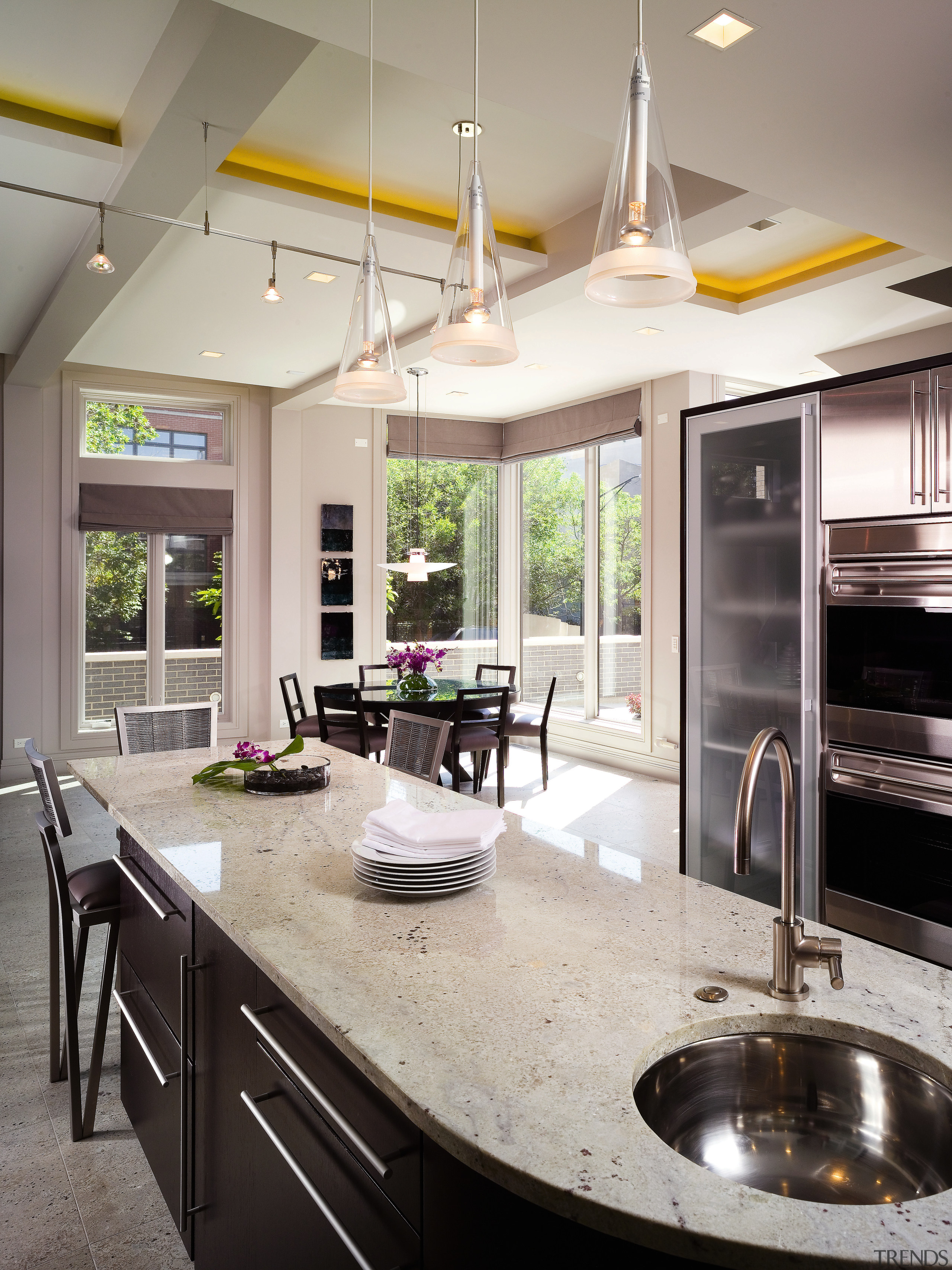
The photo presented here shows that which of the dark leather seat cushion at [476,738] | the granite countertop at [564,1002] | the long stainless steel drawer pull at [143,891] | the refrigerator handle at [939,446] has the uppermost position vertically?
the refrigerator handle at [939,446]

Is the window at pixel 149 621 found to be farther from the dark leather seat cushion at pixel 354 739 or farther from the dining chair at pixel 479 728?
the dining chair at pixel 479 728

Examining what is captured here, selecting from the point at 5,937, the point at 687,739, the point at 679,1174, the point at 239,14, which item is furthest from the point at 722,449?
the point at 5,937

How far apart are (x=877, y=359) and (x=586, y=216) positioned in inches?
93.8

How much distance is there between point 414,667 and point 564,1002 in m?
4.62

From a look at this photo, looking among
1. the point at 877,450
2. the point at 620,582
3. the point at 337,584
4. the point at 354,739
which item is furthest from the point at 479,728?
the point at 877,450

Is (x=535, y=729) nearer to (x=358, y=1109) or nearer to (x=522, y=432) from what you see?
(x=522, y=432)

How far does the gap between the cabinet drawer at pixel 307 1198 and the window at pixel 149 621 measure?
5.67m

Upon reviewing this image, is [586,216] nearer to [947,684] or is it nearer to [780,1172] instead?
[947,684]

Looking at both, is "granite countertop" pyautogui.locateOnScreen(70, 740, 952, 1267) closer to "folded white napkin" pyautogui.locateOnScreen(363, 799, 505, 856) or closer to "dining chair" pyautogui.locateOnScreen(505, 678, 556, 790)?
"folded white napkin" pyautogui.locateOnScreen(363, 799, 505, 856)

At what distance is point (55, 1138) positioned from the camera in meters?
2.25

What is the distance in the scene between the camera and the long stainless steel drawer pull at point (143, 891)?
175cm

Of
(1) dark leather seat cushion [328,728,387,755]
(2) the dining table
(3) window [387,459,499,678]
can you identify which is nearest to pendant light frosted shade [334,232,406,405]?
(2) the dining table

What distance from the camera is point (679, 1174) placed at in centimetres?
79

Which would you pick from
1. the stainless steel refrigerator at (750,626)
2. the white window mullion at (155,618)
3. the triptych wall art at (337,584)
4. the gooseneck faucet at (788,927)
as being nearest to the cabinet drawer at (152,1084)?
the gooseneck faucet at (788,927)
